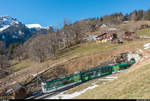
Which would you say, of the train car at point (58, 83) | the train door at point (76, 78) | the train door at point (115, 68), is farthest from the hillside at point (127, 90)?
the train door at point (115, 68)

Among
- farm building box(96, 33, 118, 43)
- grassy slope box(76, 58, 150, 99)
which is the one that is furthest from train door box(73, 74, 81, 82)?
farm building box(96, 33, 118, 43)

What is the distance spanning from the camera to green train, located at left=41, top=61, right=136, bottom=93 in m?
17.2

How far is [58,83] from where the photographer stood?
60.0 feet

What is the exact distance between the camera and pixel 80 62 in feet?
119

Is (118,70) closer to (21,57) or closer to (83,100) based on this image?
(83,100)

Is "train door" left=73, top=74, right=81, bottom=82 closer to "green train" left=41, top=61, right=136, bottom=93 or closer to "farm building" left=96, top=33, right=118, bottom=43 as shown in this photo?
"green train" left=41, top=61, right=136, bottom=93

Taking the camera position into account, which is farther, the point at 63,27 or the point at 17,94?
the point at 63,27

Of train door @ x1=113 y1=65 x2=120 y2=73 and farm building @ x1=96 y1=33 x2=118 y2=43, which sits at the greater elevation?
farm building @ x1=96 y1=33 x2=118 y2=43

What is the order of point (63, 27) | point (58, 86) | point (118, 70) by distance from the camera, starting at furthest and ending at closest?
point (63, 27), point (118, 70), point (58, 86)

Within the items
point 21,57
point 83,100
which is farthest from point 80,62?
point 21,57

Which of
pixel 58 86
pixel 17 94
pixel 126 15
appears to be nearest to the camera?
pixel 17 94

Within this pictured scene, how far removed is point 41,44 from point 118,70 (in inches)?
1504

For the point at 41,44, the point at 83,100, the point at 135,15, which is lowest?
the point at 83,100

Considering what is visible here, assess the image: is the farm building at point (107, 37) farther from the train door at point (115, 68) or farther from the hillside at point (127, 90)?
the hillside at point (127, 90)
